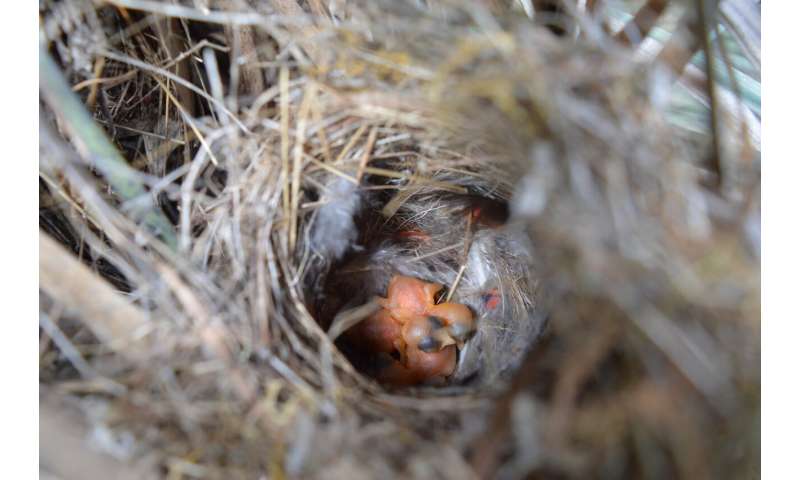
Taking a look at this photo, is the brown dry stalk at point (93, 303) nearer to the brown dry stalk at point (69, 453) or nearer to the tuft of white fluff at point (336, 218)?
the brown dry stalk at point (69, 453)

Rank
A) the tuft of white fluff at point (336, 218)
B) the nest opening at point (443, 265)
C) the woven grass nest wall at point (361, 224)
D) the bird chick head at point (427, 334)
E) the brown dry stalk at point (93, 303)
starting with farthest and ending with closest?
the bird chick head at point (427, 334) → the nest opening at point (443, 265) → the tuft of white fluff at point (336, 218) → the brown dry stalk at point (93, 303) → the woven grass nest wall at point (361, 224)

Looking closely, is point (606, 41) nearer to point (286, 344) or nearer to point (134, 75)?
point (286, 344)

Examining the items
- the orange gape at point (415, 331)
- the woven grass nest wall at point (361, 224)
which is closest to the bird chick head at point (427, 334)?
the orange gape at point (415, 331)

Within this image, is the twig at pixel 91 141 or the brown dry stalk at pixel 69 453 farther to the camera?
the twig at pixel 91 141

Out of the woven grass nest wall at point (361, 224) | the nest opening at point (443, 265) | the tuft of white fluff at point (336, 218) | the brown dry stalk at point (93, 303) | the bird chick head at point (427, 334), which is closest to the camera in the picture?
the woven grass nest wall at point (361, 224)

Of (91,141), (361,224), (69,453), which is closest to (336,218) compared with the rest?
(361,224)

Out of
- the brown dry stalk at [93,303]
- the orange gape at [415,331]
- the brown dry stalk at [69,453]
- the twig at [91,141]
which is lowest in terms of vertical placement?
the orange gape at [415,331]

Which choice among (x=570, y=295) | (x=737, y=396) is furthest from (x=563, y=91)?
(x=737, y=396)

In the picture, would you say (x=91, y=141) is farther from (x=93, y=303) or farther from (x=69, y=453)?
(x=69, y=453)
